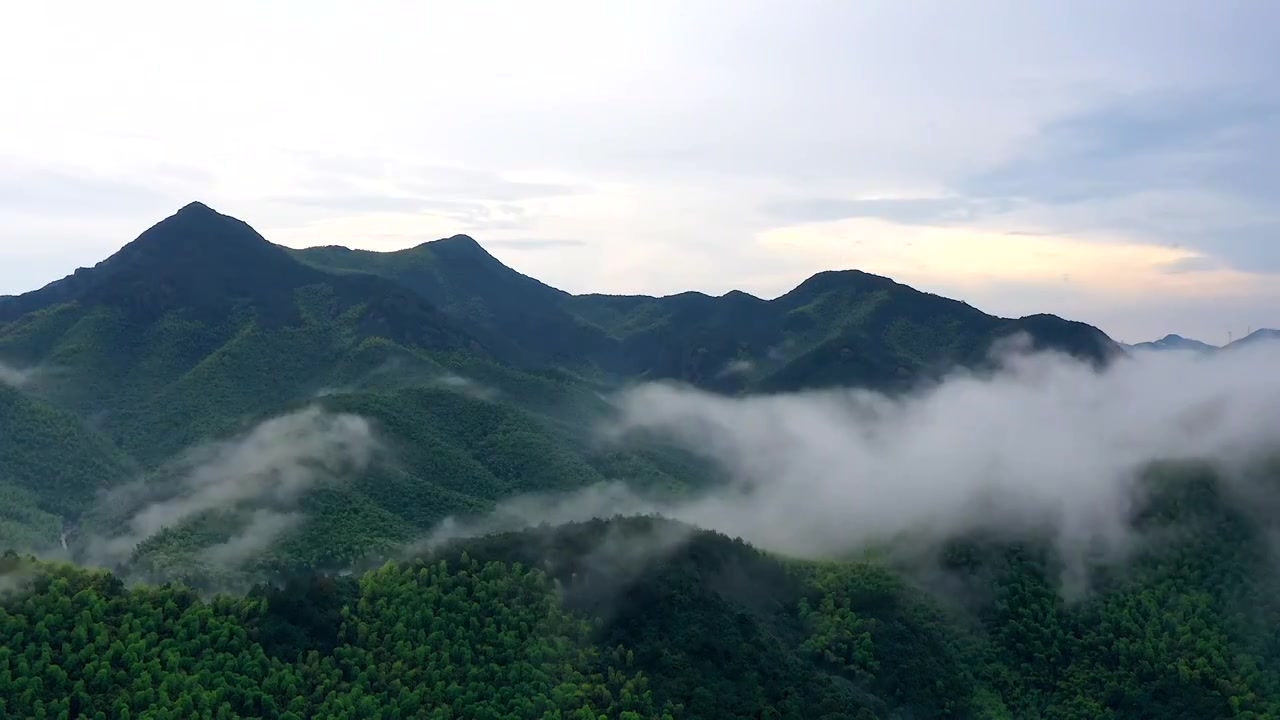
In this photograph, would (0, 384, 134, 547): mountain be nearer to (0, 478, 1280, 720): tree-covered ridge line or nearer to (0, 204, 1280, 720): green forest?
(0, 204, 1280, 720): green forest

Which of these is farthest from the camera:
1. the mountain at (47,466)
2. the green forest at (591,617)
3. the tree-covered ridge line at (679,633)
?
the mountain at (47,466)

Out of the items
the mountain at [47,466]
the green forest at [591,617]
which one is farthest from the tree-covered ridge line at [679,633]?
the mountain at [47,466]

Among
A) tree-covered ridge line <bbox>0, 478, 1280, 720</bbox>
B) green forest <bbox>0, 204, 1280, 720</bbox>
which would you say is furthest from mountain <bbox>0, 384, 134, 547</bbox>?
tree-covered ridge line <bbox>0, 478, 1280, 720</bbox>

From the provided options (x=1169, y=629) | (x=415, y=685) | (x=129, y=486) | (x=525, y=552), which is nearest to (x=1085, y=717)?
(x=1169, y=629)

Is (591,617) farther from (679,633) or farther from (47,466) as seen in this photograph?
(47,466)

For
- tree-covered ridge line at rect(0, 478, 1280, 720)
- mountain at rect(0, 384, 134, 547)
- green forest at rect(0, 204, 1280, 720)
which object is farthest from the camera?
mountain at rect(0, 384, 134, 547)

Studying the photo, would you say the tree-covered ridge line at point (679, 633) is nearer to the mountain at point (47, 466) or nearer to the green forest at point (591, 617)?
the green forest at point (591, 617)

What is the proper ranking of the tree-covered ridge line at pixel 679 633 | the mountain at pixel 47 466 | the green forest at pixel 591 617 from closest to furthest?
the tree-covered ridge line at pixel 679 633 → the green forest at pixel 591 617 → the mountain at pixel 47 466

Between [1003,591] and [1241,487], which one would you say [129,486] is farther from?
[1241,487]

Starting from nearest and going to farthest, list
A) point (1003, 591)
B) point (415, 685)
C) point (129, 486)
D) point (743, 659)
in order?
point (415, 685) < point (743, 659) < point (1003, 591) < point (129, 486)

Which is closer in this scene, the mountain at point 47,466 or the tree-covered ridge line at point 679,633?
the tree-covered ridge line at point 679,633

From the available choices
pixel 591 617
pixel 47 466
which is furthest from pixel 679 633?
pixel 47 466
